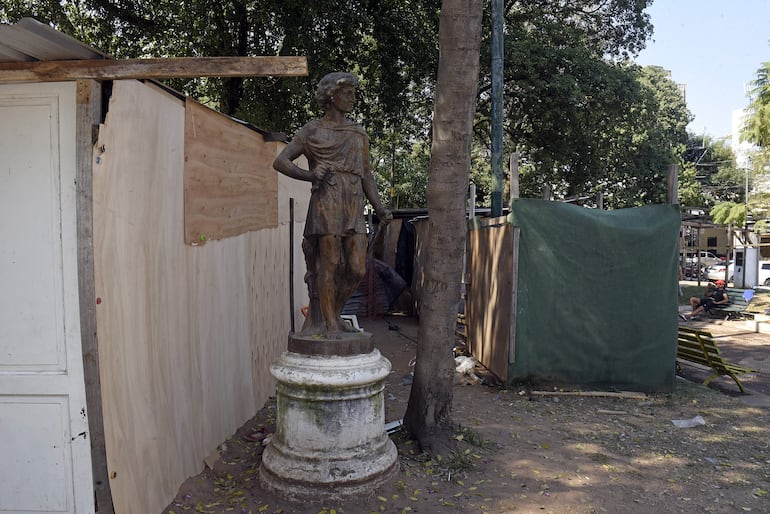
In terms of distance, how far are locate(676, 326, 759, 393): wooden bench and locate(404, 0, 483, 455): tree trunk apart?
4.31m

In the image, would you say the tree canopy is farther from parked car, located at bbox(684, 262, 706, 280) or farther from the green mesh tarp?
parked car, located at bbox(684, 262, 706, 280)

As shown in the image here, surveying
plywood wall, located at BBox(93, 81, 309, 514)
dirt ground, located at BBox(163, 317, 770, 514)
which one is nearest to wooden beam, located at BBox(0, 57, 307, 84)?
plywood wall, located at BBox(93, 81, 309, 514)

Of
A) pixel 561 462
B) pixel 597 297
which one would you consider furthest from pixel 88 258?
pixel 597 297

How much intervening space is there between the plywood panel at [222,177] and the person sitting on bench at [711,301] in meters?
12.0

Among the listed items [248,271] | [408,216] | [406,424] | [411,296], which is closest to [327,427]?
[406,424]

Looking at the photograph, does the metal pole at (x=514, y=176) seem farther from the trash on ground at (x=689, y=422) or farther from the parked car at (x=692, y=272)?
Result: the parked car at (x=692, y=272)

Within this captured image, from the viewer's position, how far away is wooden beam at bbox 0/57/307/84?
3.03m

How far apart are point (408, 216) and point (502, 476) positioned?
11.5 m

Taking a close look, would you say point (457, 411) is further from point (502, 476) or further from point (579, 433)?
point (502, 476)

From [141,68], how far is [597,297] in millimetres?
5464

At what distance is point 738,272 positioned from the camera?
2327 centimetres

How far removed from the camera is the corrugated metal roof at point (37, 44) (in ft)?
8.43

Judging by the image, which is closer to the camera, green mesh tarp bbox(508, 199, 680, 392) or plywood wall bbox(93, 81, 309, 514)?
plywood wall bbox(93, 81, 309, 514)

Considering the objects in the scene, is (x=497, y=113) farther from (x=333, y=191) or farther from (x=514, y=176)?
(x=333, y=191)
